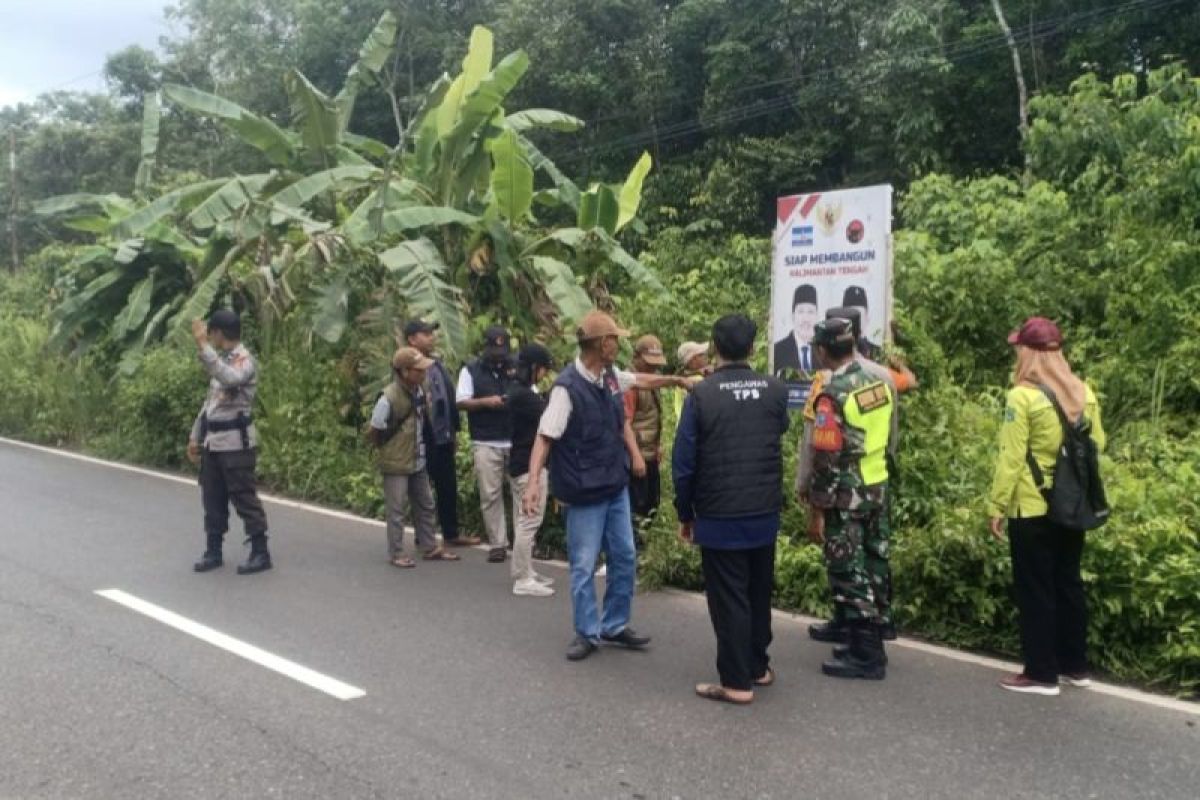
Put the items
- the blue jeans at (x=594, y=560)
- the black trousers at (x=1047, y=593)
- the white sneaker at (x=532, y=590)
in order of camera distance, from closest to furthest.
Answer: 1. the black trousers at (x=1047, y=593)
2. the blue jeans at (x=594, y=560)
3. the white sneaker at (x=532, y=590)

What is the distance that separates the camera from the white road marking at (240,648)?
16.3 ft

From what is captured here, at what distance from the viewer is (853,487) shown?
5.06m

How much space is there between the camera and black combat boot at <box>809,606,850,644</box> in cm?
526

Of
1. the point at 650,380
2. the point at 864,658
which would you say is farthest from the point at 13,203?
the point at 864,658

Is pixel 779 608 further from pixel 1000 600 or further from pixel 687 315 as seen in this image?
pixel 687 315

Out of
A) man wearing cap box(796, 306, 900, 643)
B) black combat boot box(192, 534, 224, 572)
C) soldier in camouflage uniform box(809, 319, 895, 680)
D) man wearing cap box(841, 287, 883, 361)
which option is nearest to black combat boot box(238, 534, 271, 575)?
black combat boot box(192, 534, 224, 572)

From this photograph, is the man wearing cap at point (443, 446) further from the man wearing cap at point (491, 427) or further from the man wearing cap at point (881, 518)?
the man wearing cap at point (881, 518)

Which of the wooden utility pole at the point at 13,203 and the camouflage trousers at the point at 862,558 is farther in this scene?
the wooden utility pole at the point at 13,203

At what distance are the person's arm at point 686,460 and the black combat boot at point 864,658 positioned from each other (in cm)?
110

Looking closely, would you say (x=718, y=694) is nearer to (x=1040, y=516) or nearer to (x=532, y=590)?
(x=1040, y=516)

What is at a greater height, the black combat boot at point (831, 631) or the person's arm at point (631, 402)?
the person's arm at point (631, 402)

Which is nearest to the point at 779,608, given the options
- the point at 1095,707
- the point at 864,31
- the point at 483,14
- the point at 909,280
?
the point at 1095,707

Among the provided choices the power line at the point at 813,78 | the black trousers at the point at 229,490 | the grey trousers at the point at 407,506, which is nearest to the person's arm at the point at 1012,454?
the grey trousers at the point at 407,506

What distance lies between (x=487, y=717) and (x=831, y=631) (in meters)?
2.11
